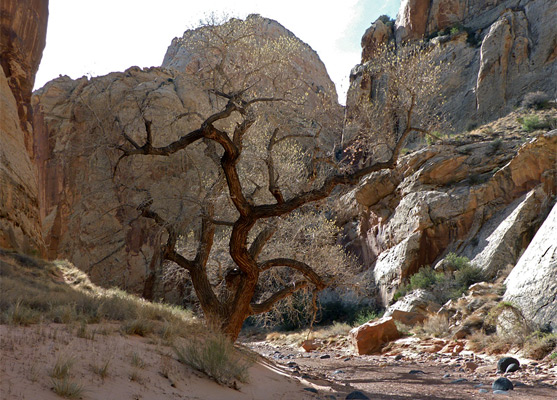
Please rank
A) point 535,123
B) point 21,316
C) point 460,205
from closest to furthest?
point 21,316, point 460,205, point 535,123

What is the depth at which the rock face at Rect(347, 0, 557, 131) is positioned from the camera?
26234mm

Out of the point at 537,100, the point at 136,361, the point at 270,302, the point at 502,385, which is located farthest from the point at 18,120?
the point at 537,100

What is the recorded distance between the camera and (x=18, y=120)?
16.0 metres

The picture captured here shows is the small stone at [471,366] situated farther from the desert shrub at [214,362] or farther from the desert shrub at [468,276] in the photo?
the desert shrub at [468,276]

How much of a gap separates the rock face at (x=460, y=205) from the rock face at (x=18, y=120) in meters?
15.0

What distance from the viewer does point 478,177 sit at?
1983cm

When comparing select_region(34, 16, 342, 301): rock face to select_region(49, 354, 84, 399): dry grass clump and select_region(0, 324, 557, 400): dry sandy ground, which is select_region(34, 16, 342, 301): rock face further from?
select_region(49, 354, 84, 399): dry grass clump

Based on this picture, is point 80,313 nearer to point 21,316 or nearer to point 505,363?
point 21,316

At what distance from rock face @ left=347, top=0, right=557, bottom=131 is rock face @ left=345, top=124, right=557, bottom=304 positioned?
3545 millimetres

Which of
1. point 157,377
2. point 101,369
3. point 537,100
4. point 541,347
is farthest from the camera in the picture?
point 537,100

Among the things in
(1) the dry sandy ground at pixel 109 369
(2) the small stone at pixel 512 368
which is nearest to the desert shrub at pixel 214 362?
(1) the dry sandy ground at pixel 109 369

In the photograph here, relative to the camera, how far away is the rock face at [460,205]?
16.6m

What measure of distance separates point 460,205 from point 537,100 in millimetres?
9999

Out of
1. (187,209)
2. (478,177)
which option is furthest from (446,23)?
(187,209)
